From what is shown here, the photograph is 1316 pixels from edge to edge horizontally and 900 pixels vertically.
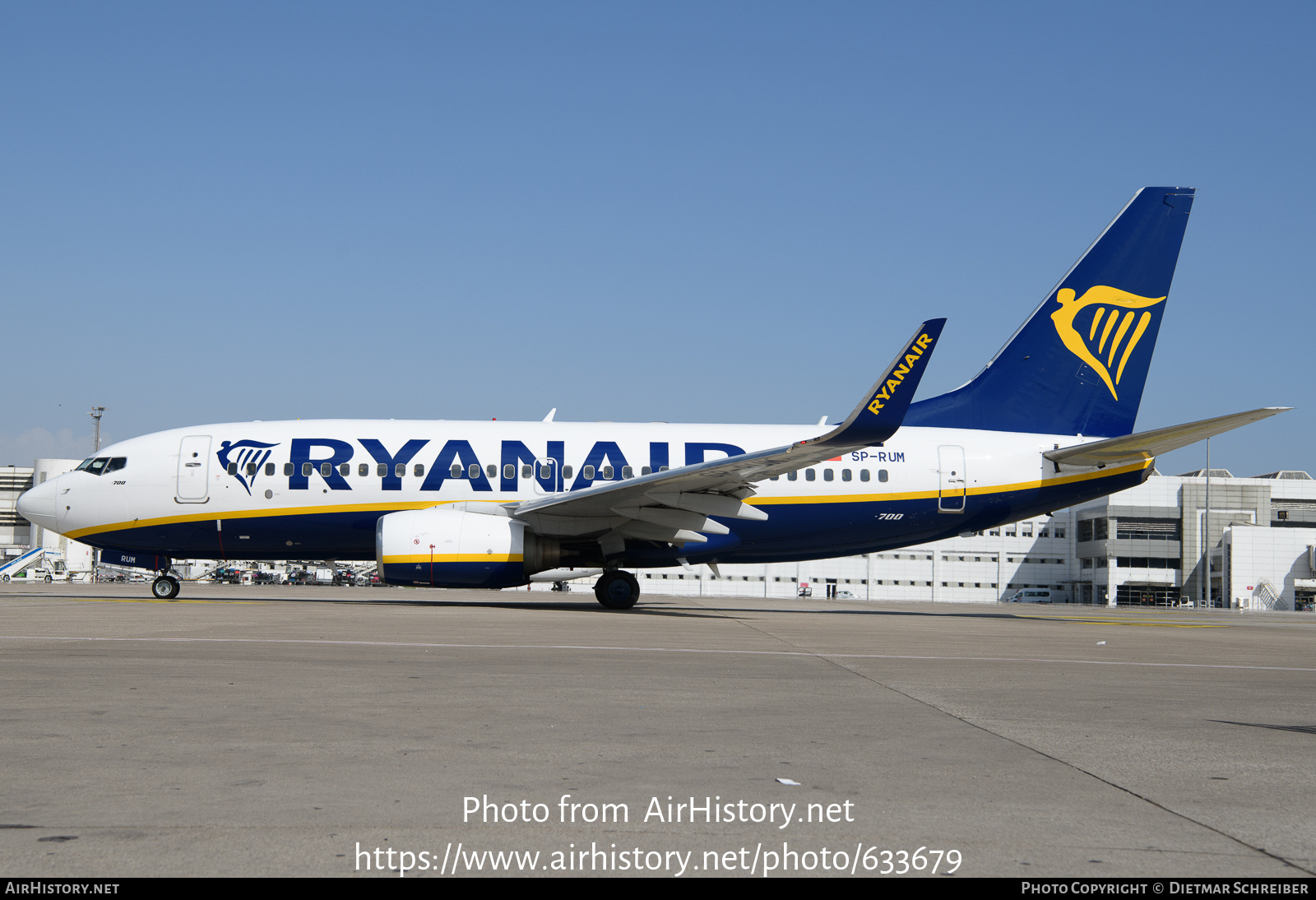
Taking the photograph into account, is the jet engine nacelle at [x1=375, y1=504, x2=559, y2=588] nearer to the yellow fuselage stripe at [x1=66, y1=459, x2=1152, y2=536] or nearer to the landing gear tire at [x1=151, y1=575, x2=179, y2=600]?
the yellow fuselage stripe at [x1=66, y1=459, x2=1152, y2=536]

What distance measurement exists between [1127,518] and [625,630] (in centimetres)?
7517

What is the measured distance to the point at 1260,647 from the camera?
14.7m

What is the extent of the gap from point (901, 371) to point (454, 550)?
8814 mm

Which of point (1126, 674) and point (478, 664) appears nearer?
point (478, 664)

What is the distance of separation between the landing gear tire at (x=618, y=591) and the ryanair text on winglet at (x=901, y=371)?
21.8 feet

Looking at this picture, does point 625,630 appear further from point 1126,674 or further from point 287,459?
point 287,459

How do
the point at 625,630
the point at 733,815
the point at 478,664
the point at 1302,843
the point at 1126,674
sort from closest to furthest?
1. the point at 1302,843
2. the point at 733,815
3. the point at 478,664
4. the point at 1126,674
5. the point at 625,630

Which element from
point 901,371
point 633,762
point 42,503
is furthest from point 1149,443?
point 42,503

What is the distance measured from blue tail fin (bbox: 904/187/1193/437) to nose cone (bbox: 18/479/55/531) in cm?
1859

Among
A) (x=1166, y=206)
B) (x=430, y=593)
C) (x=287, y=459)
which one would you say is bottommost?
(x=430, y=593)

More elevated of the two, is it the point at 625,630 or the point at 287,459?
the point at 287,459

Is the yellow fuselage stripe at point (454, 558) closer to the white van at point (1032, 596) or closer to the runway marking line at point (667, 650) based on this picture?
the runway marking line at point (667, 650)

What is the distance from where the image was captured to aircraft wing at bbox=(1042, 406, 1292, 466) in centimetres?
1764

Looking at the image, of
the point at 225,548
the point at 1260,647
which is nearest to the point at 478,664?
the point at 1260,647
